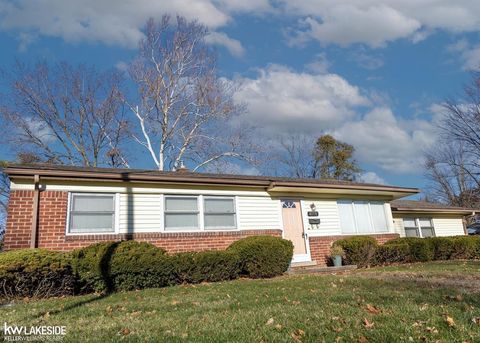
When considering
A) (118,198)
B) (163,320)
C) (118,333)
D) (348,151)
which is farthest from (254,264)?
(348,151)

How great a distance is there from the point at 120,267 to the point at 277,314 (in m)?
5.01

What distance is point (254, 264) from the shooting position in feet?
35.0

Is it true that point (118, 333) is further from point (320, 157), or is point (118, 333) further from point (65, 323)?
point (320, 157)

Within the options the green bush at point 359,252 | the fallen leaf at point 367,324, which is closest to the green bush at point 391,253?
the green bush at point 359,252

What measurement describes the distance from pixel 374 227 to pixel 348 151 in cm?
1914

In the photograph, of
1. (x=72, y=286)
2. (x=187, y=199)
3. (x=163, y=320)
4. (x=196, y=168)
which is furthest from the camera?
(x=196, y=168)

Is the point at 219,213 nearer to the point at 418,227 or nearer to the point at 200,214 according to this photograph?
the point at 200,214

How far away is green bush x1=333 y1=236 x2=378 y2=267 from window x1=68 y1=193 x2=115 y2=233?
829cm

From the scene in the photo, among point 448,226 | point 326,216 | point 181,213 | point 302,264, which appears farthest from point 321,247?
point 448,226

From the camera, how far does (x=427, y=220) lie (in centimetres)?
1941

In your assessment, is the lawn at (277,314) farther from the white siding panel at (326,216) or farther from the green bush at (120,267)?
the white siding panel at (326,216)

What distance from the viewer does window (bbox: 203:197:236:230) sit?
12141 millimetres
